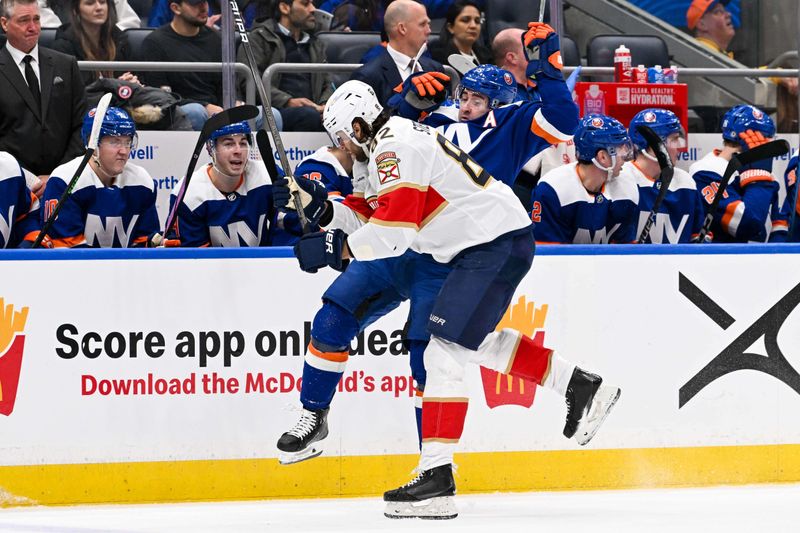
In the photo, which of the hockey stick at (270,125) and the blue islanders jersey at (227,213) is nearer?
the hockey stick at (270,125)

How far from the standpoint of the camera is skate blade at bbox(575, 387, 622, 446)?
4.30 metres

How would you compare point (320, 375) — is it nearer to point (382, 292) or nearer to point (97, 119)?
point (382, 292)

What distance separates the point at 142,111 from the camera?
569cm

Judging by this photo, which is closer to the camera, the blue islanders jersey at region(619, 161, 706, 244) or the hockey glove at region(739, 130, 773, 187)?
the blue islanders jersey at region(619, 161, 706, 244)

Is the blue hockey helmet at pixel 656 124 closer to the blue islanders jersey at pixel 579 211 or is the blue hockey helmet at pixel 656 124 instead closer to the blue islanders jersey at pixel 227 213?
the blue islanders jersey at pixel 579 211

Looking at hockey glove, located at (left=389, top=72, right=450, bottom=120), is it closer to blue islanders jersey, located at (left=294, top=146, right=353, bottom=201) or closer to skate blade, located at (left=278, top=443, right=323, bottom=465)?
blue islanders jersey, located at (left=294, top=146, right=353, bottom=201)

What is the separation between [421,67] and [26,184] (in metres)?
1.72

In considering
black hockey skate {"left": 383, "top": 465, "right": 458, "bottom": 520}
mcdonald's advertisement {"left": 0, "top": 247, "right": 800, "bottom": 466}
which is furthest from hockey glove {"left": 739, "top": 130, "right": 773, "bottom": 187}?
black hockey skate {"left": 383, "top": 465, "right": 458, "bottom": 520}

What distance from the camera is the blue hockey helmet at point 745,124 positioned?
5.90 meters

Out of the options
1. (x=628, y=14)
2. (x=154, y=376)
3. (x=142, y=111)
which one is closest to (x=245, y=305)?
(x=154, y=376)

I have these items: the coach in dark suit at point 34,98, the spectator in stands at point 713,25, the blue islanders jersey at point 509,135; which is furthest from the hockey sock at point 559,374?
the spectator in stands at point 713,25

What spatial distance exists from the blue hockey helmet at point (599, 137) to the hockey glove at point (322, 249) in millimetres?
1616

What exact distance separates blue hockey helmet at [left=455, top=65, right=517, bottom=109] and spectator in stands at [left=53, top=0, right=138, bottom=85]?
179cm

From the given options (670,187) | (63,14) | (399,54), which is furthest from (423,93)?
(63,14)
